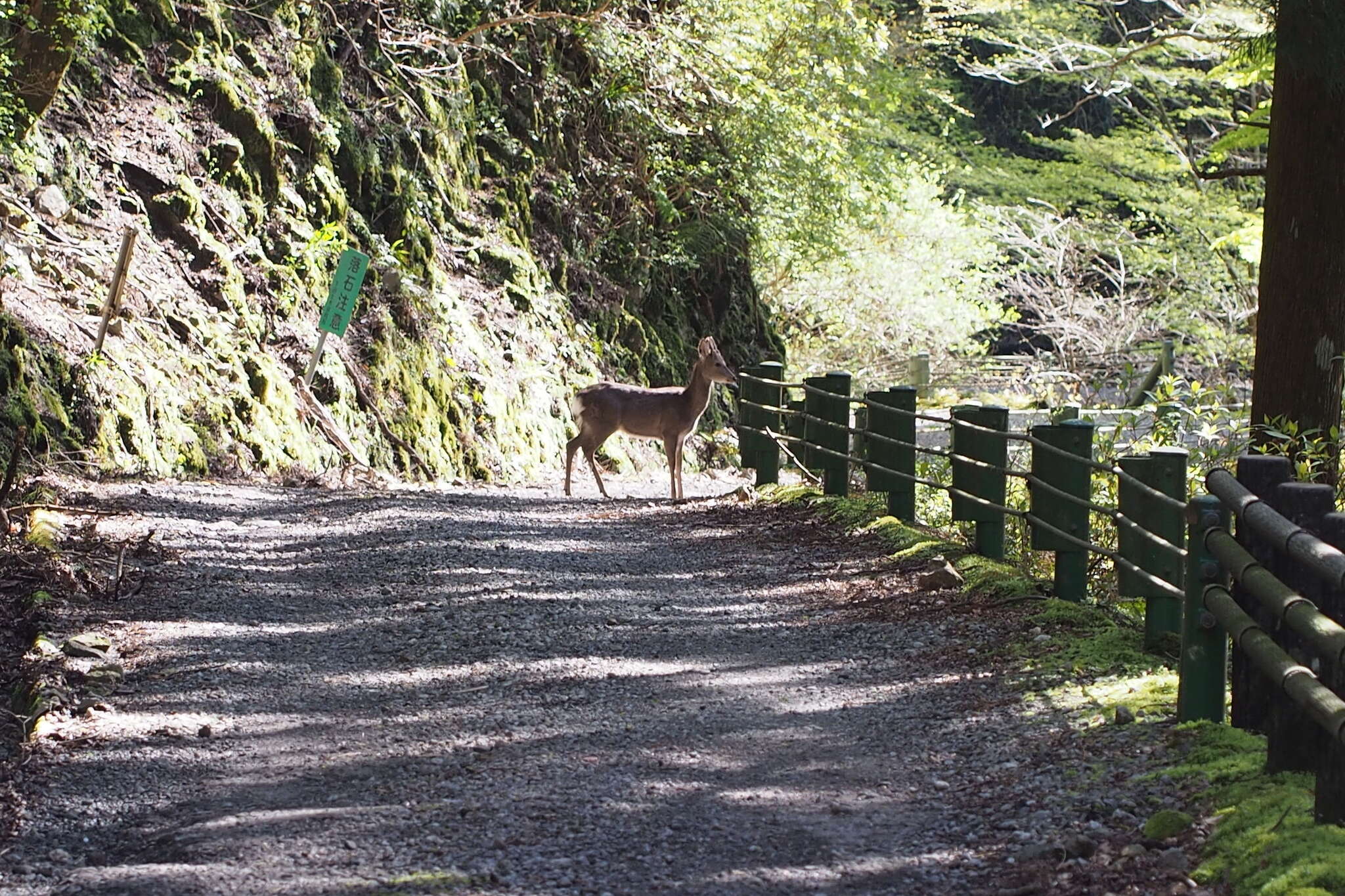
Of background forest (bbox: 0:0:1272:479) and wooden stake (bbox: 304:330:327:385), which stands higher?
background forest (bbox: 0:0:1272:479)

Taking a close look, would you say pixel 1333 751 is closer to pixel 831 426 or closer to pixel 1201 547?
pixel 1201 547

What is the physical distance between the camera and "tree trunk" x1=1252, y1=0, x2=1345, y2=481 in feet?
26.7

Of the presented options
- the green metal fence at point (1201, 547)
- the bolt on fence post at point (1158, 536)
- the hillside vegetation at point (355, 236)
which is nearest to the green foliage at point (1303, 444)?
the green metal fence at point (1201, 547)

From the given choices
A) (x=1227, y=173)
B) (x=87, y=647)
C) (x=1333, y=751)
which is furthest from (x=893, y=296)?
(x=1333, y=751)

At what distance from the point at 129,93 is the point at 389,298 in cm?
354

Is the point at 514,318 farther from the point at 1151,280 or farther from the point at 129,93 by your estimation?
the point at 1151,280

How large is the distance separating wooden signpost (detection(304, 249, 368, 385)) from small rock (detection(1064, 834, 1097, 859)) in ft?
34.8

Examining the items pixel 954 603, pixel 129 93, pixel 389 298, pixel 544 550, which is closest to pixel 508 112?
pixel 389 298

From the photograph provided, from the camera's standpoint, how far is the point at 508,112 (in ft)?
68.0

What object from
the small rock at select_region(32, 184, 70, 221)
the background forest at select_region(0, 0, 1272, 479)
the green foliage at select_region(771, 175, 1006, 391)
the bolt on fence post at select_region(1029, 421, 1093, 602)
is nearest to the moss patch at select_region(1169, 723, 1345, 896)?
the bolt on fence post at select_region(1029, 421, 1093, 602)

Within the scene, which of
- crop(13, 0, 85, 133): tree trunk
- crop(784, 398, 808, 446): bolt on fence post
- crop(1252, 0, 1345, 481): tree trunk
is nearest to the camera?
crop(1252, 0, 1345, 481): tree trunk

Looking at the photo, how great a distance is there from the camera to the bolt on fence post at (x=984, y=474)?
28.3ft

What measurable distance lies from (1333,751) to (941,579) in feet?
14.2

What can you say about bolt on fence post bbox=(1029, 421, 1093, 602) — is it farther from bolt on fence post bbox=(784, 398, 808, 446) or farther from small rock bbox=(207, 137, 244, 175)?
small rock bbox=(207, 137, 244, 175)
